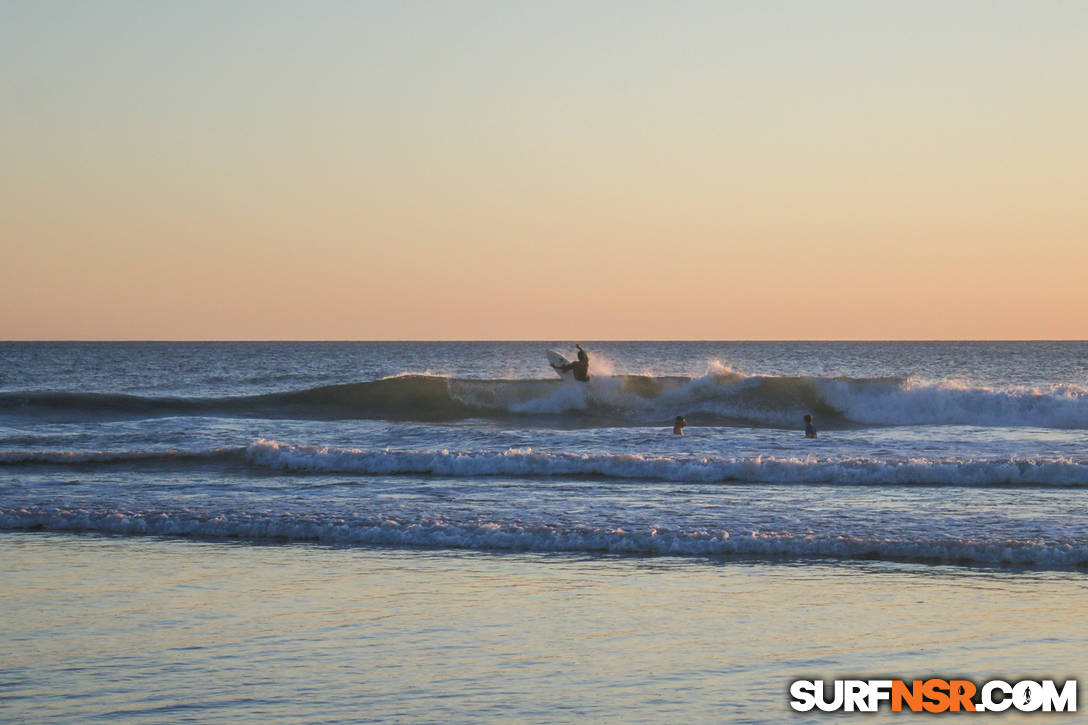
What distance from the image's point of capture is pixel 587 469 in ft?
65.9

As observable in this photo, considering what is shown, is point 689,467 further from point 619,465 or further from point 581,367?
point 581,367

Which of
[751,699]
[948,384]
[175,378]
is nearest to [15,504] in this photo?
[751,699]

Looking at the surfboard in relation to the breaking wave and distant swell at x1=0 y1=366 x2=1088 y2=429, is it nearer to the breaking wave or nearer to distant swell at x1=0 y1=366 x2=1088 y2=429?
distant swell at x1=0 y1=366 x2=1088 y2=429

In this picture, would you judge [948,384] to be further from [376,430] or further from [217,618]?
[217,618]

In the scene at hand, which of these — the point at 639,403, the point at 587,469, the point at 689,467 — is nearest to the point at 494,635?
the point at 689,467

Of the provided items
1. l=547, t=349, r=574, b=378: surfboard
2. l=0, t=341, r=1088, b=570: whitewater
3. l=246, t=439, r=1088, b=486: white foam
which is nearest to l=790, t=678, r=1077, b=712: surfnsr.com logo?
l=0, t=341, r=1088, b=570: whitewater

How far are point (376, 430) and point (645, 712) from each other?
81.3ft

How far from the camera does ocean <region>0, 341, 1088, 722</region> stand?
7359 mm

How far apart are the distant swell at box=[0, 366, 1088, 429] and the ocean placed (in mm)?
7563

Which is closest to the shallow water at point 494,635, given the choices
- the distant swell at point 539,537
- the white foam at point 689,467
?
the distant swell at point 539,537

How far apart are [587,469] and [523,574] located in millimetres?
9004

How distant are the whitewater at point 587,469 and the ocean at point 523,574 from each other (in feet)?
0.31

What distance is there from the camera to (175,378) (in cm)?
6869

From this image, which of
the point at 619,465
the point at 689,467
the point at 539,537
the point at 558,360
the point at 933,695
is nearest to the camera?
the point at 933,695
